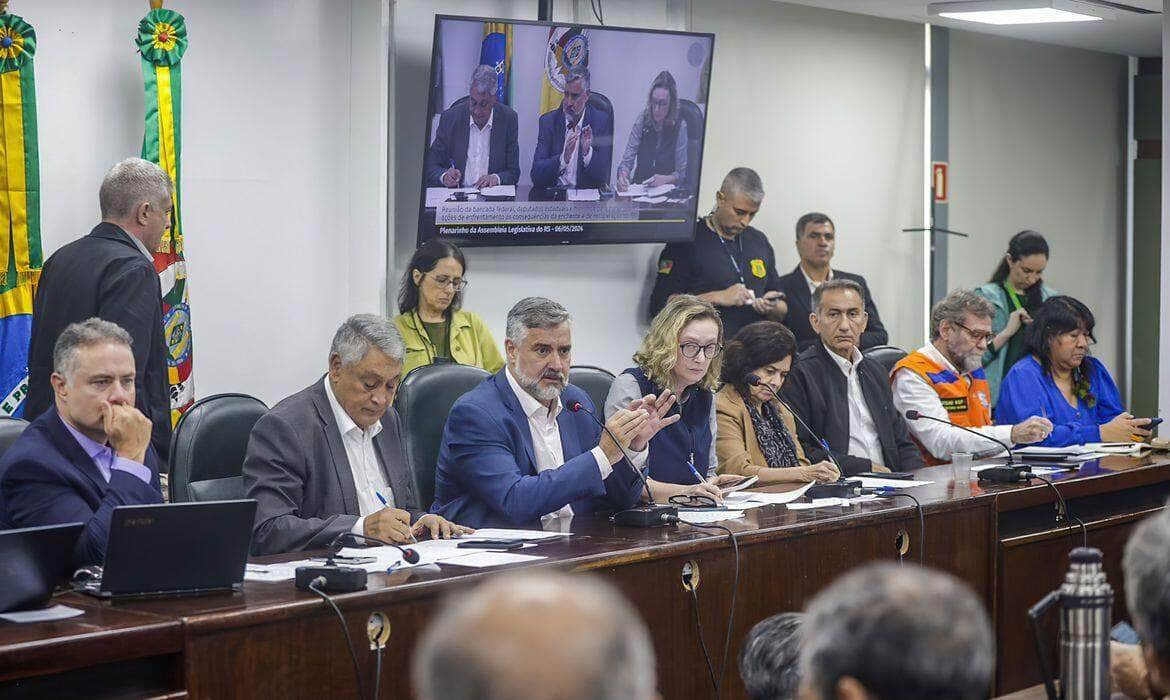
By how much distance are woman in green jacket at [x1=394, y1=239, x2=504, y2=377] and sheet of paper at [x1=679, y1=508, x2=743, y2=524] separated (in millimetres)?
1730

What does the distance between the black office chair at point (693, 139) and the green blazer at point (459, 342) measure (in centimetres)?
131

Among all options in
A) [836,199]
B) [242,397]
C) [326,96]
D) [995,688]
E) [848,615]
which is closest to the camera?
[848,615]

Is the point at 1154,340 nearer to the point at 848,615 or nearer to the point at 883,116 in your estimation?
the point at 883,116

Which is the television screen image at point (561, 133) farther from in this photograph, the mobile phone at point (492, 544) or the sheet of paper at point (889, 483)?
the mobile phone at point (492, 544)

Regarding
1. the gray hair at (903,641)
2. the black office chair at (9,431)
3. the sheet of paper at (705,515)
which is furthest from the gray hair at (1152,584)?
the black office chair at (9,431)

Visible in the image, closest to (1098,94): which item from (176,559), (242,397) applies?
(242,397)

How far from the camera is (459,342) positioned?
543cm

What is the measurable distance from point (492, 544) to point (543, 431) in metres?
0.71

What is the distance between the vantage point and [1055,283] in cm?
913

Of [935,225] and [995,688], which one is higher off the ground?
[935,225]

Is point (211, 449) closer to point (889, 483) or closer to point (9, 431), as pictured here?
point (9, 431)

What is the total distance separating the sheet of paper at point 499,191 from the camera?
5.96 m

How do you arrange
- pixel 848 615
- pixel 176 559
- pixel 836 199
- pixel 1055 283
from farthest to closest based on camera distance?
pixel 1055 283 → pixel 836 199 → pixel 176 559 → pixel 848 615

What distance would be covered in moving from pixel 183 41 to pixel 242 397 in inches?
65.3
